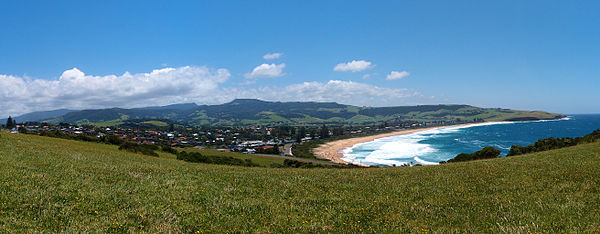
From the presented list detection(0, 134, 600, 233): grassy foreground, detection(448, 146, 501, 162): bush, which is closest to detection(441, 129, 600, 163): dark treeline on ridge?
detection(448, 146, 501, 162): bush

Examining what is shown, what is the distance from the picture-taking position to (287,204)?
12.6 meters

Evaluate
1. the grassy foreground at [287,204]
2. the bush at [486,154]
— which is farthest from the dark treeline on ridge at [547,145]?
the grassy foreground at [287,204]

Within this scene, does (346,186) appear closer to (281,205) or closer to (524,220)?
(281,205)

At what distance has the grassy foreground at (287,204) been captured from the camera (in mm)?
9188

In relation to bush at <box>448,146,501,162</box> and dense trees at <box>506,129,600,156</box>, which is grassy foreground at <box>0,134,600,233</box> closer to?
bush at <box>448,146,501,162</box>

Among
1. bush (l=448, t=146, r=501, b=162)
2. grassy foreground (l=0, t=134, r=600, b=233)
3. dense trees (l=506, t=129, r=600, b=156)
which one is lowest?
bush (l=448, t=146, r=501, b=162)

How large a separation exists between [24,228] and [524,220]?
55.8ft

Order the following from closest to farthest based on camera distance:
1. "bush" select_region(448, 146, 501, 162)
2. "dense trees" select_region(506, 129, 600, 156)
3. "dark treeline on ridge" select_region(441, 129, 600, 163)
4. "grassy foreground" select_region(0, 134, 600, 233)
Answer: "grassy foreground" select_region(0, 134, 600, 233), "dense trees" select_region(506, 129, 600, 156), "dark treeline on ridge" select_region(441, 129, 600, 163), "bush" select_region(448, 146, 501, 162)

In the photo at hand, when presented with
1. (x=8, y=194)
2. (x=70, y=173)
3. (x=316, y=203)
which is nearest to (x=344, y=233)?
(x=316, y=203)

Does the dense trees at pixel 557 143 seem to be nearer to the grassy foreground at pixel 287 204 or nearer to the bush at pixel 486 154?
the bush at pixel 486 154

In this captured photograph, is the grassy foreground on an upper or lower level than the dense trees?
upper

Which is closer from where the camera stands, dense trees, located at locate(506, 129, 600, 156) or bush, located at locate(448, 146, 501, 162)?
dense trees, located at locate(506, 129, 600, 156)

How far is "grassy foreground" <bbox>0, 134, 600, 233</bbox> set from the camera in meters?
9.19

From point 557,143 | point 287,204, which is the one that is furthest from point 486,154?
point 287,204
